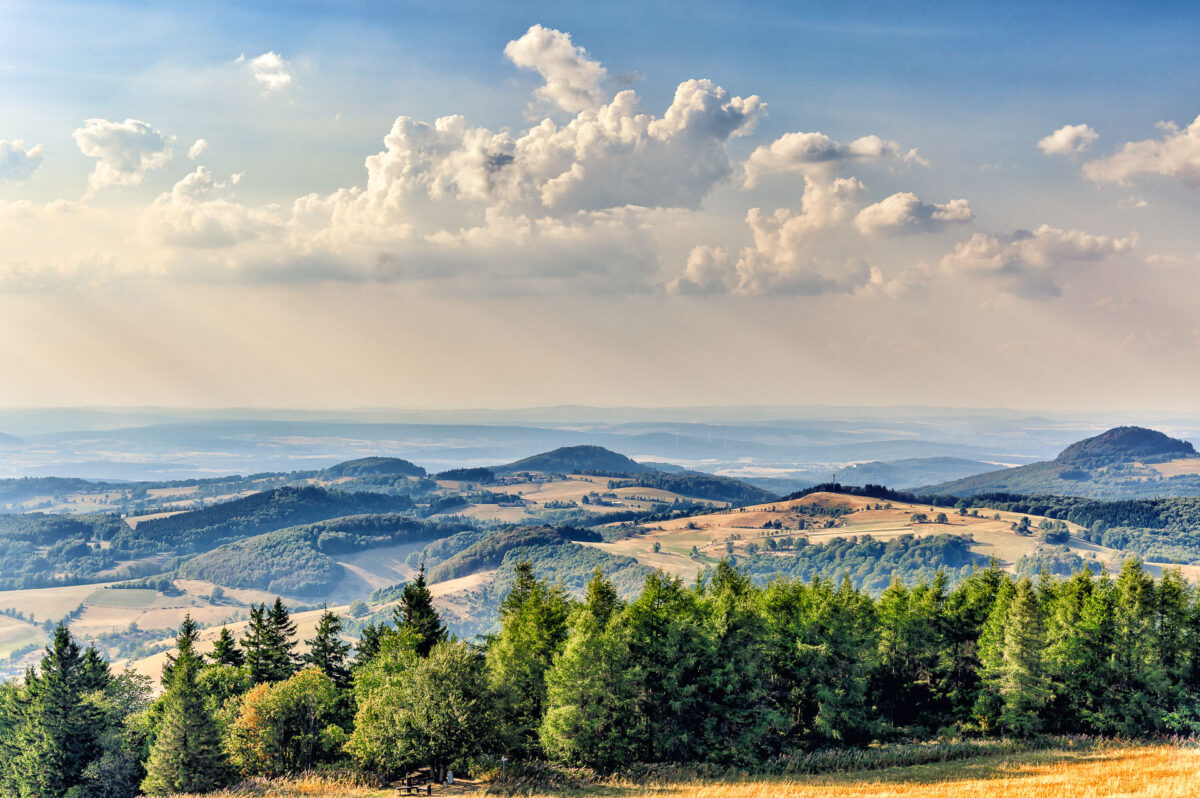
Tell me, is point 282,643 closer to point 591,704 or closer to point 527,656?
point 527,656

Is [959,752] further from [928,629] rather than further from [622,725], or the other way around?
[622,725]

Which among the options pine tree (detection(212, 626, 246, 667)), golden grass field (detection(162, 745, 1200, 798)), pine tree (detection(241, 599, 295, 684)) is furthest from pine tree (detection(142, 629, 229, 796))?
pine tree (detection(212, 626, 246, 667))

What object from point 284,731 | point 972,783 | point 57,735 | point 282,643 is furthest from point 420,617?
point 972,783

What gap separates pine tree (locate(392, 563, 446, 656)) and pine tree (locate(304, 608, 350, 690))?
16.5m

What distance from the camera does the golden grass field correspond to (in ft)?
163

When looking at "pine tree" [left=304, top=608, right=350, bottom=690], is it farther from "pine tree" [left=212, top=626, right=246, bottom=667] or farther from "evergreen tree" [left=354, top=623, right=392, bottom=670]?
"pine tree" [left=212, top=626, right=246, bottom=667]

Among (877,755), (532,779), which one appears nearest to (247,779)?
(532,779)

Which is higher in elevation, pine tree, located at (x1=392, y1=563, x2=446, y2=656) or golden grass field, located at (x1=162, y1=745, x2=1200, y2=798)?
pine tree, located at (x1=392, y1=563, x2=446, y2=656)

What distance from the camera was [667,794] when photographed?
186 ft

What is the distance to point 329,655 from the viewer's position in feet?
310

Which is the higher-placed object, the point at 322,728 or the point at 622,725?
the point at 622,725

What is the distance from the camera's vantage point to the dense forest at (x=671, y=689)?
6538 centimetres

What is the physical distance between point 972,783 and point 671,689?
2382 cm

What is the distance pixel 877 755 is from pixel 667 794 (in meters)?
21.5
